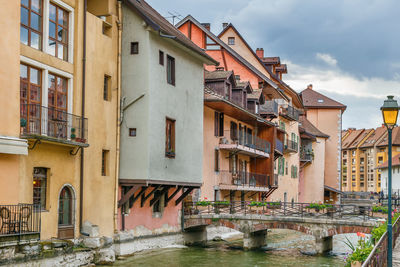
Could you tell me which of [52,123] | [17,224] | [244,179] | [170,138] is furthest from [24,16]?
[244,179]

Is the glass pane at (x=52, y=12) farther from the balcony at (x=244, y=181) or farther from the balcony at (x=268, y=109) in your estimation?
the balcony at (x=268, y=109)

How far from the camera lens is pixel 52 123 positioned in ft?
68.5

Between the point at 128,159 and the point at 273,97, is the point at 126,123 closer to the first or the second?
the point at 128,159

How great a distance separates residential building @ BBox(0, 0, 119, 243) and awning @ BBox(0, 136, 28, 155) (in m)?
0.04

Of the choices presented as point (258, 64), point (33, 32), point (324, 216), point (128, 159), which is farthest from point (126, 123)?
point (258, 64)

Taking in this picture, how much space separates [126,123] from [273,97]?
2861cm

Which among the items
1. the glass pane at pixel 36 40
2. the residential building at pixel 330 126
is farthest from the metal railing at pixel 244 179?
the residential building at pixel 330 126

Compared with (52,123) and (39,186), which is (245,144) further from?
(39,186)

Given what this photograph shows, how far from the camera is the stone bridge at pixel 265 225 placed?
28.9 meters

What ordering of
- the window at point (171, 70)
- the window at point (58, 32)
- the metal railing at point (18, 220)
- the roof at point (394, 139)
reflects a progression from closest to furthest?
the metal railing at point (18, 220)
the window at point (58, 32)
the window at point (171, 70)
the roof at point (394, 139)

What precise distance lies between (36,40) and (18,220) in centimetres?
626

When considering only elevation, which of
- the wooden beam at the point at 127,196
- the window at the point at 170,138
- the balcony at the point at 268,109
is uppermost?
the balcony at the point at 268,109

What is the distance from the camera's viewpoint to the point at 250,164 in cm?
4616

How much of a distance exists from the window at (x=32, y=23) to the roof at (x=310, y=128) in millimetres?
51881
